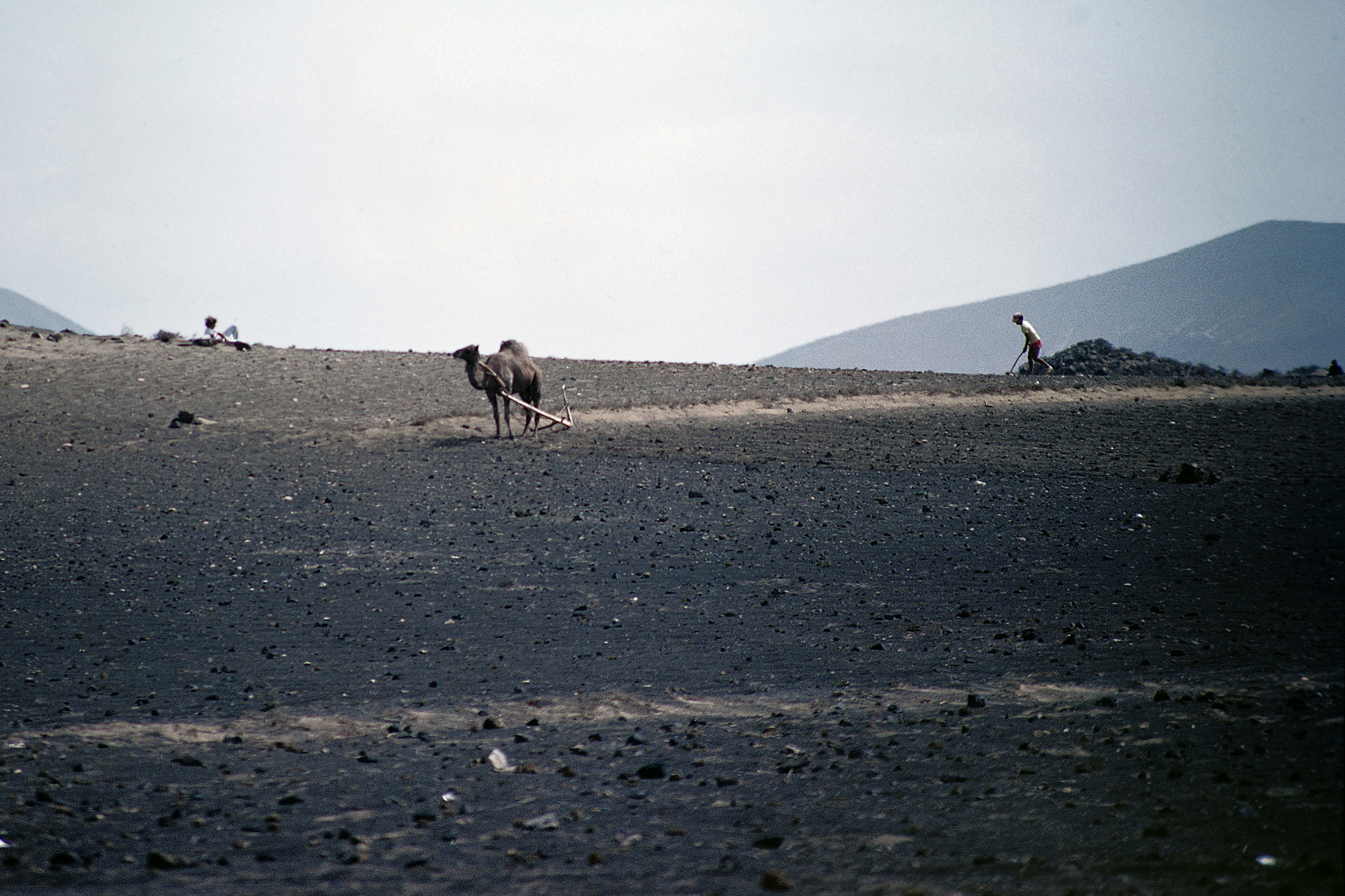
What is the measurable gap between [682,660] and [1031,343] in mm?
20954

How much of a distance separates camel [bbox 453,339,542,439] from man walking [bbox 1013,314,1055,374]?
41.9 ft

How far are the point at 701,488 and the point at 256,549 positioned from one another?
5835 mm

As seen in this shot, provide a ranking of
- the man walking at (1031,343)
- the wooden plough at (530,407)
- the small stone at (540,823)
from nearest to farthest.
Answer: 1. the small stone at (540,823)
2. the wooden plough at (530,407)
3. the man walking at (1031,343)

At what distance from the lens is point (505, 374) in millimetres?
19406

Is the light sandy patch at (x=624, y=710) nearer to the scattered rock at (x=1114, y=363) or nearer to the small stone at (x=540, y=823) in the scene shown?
the small stone at (x=540, y=823)

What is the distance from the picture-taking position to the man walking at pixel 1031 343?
26.2 metres

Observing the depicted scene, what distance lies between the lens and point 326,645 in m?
8.41

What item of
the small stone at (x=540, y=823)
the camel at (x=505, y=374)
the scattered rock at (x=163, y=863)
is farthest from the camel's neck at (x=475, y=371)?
the scattered rock at (x=163, y=863)

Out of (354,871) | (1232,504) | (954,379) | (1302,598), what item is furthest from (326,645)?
(954,379)

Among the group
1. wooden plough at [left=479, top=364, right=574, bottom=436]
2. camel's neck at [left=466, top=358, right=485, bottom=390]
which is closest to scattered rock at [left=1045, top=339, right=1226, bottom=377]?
wooden plough at [left=479, top=364, right=574, bottom=436]

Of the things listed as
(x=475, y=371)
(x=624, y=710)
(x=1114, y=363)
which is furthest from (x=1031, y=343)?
(x=624, y=710)

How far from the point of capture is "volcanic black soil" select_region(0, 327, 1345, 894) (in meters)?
4.49

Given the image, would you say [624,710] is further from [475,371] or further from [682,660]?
[475,371]

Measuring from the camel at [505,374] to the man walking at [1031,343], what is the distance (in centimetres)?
1278
